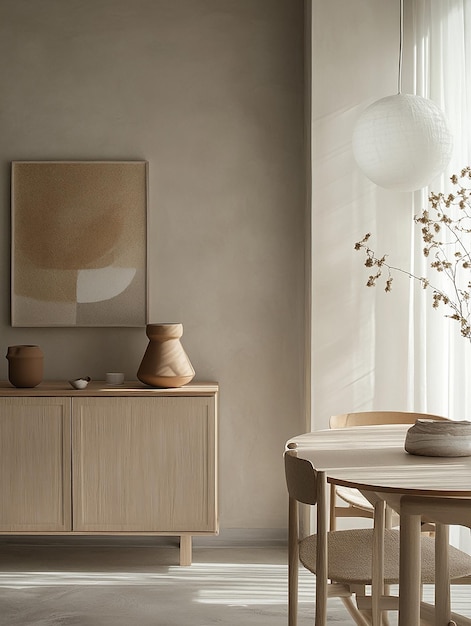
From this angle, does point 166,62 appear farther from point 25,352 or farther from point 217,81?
point 25,352

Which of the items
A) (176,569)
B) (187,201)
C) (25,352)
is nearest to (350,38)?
(187,201)

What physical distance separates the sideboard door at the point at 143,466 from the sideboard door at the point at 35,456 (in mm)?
57

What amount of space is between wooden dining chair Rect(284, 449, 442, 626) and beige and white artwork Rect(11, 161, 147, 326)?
186 centimetres

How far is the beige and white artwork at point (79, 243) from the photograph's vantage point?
417 cm

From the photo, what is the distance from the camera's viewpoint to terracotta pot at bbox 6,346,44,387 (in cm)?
387

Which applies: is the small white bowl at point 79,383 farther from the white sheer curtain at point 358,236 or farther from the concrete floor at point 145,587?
the white sheer curtain at point 358,236

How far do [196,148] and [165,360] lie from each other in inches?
45.7

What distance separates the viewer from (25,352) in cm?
389

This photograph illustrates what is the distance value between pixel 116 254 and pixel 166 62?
1043 mm

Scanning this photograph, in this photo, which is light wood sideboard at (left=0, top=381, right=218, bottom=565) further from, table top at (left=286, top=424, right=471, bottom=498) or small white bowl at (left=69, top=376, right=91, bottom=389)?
table top at (left=286, top=424, right=471, bottom=498)

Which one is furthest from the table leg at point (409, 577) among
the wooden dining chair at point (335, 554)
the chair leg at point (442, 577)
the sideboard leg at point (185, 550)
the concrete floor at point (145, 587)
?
the sideboard leg at point (185, 550)

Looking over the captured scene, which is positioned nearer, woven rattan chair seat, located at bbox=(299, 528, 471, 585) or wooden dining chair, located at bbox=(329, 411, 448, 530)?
woven rattan chair seat, located at bbox=(299, 528, 471, 585)

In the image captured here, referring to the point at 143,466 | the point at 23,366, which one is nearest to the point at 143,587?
the point at 143,466

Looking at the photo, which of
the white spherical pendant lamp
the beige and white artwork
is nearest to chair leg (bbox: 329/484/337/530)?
the white spherical pendant lamp
